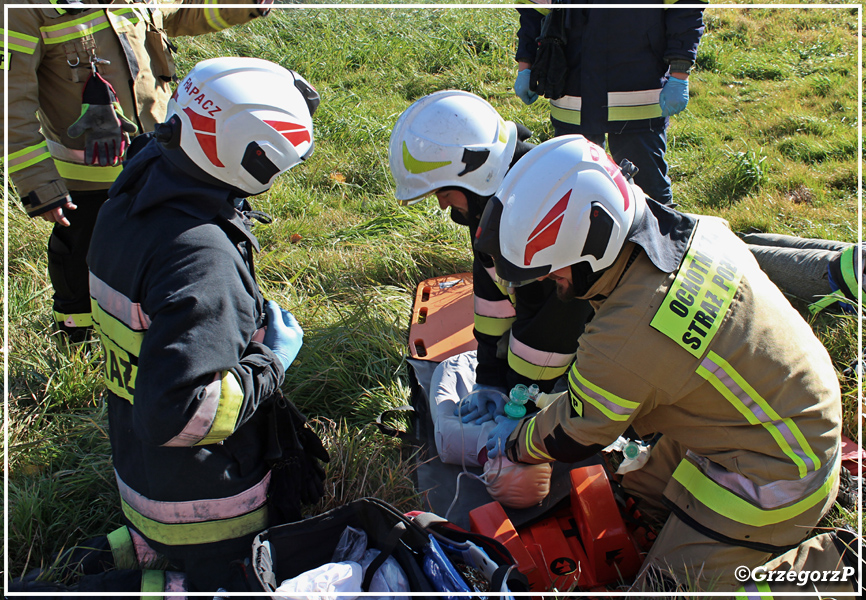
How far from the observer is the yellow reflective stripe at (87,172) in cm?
338

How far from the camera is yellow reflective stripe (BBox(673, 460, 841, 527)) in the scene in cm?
211

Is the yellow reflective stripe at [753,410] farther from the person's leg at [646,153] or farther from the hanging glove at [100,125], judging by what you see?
the hanging glove at [100,125]

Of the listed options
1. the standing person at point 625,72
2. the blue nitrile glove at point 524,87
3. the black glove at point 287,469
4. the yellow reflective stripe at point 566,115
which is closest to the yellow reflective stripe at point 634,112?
the standing person at point 625,72

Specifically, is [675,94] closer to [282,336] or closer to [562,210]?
[562,210]

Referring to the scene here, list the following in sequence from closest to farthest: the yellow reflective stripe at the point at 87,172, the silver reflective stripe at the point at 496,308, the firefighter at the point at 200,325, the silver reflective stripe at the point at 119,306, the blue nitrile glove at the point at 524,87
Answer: the firefighter at the point at 200,325 < the silver reflective stripe at the point at 119,306 < the silver reflective stripe at the point at 496,308 < the yellow reflective stripe at the point at 87,172 < the blue nitrile glove at the point at 524,87

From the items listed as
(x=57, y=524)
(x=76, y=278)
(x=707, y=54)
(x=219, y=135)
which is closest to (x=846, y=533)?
(x=219, y=135)

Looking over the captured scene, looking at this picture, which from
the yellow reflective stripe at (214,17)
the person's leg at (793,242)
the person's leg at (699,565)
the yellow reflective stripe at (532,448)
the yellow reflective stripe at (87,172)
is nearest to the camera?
the person's leg at (699,565)

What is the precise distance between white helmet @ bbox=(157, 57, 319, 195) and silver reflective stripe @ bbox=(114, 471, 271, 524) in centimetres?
106

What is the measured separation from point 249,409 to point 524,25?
344 cm

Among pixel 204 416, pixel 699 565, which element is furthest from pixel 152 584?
pixel 699 565

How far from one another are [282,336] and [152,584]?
94 centimetres

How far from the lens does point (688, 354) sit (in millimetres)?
1982

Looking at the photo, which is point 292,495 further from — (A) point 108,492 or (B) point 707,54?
(B) point 707,54

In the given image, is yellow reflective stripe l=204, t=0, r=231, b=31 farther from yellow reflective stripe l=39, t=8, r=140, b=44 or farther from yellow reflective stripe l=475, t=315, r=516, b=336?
yellow reflective stripe l=475, t=315, r=516, b=336
